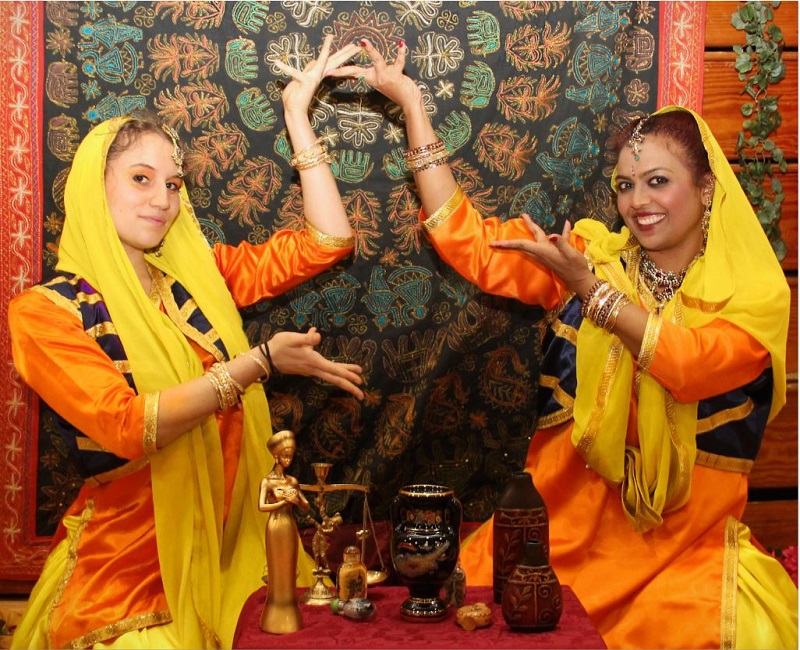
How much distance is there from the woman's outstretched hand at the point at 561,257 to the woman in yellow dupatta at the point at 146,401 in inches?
19.8

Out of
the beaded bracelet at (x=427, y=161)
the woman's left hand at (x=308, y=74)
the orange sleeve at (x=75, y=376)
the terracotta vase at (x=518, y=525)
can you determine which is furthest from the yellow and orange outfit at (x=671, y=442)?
the orange sleeve at (x=75, y=376)

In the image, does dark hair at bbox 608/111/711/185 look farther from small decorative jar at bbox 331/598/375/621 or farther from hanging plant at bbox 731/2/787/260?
small decorative jar at bbox 331/598/375/621

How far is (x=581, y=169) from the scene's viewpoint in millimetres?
2752

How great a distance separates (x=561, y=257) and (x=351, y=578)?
0.92 m

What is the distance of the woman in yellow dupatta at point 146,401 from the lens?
2.26m

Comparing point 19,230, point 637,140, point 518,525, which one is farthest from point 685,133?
point 19,230

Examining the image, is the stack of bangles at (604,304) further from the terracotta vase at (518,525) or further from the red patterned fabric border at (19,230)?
the red patterned fabric border at (19,230)

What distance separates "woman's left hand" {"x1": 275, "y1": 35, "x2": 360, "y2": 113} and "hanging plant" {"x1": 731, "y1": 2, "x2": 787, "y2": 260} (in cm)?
112

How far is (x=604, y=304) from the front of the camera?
240cm

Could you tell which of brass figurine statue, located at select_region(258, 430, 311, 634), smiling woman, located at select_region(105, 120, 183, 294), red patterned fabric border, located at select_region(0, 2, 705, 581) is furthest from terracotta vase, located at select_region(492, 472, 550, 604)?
red patterned fabric border, located at select_region(0, 2, 705, 581)

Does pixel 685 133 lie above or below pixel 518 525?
above

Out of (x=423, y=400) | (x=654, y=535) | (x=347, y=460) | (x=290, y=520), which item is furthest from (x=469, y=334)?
(x=290, y=520)

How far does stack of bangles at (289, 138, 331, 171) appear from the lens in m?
2.62

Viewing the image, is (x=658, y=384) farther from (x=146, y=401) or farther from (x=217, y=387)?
(x=146, y=401)
